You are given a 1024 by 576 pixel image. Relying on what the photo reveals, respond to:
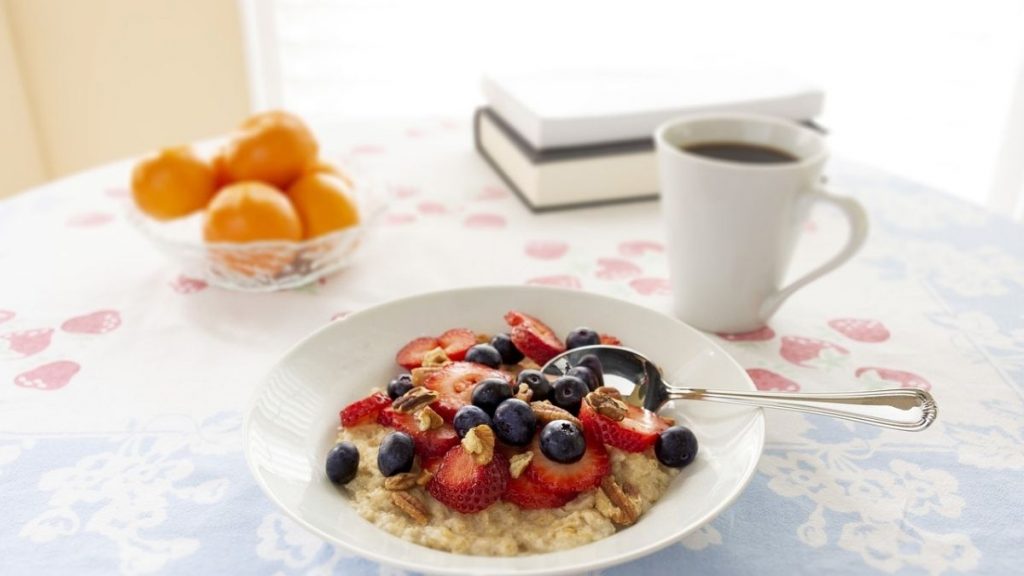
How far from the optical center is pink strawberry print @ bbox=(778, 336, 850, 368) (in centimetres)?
97

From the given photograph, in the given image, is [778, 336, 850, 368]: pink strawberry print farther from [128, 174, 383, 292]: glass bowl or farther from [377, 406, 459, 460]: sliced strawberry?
[128, 174, 383, 292]: glass bowl

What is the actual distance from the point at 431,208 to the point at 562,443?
77 cm

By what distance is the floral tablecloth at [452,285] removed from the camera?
681 millimetres

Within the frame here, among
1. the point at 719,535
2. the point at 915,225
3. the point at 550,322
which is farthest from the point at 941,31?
the point at 719,535

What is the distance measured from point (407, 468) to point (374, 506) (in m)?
0.04

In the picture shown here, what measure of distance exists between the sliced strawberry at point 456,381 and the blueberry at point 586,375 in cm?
7

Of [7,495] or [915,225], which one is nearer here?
[7,495]

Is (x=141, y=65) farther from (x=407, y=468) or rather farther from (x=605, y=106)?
(x=407, y=468)

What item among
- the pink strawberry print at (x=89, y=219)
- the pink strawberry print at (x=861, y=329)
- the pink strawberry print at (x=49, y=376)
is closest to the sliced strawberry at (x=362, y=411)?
the pink strawberry print at (x=49, y=376)

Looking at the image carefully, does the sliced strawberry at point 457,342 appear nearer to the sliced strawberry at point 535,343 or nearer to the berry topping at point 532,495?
the sliced strawberry at point 535,343

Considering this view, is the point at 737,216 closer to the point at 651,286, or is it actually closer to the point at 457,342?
the point at 651,286

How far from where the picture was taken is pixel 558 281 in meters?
1.14

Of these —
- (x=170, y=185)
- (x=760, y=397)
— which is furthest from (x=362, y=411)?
(x=170, y=185)

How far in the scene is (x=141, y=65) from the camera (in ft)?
8.52
